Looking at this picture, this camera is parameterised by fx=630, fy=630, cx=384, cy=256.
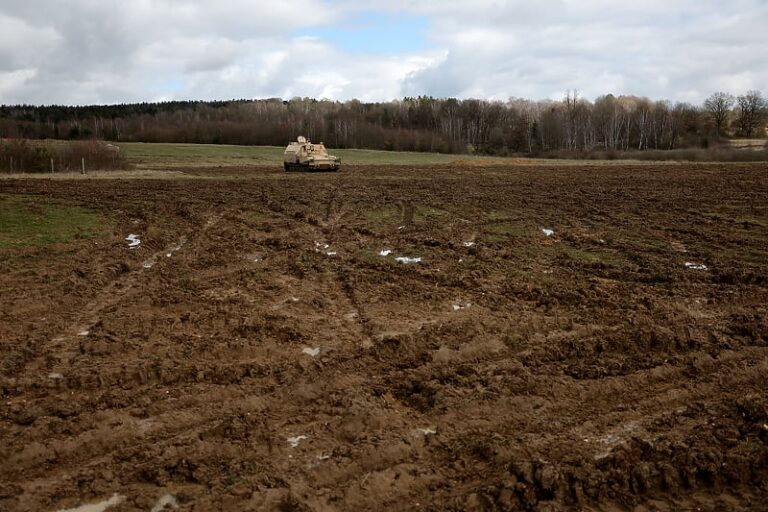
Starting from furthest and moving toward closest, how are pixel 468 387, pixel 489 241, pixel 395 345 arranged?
1. pixel 489 241
2. pixel 395 345
3. pixel 468 387

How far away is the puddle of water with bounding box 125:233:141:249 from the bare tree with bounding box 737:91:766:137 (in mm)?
94584

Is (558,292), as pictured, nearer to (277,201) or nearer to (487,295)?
(487,295)

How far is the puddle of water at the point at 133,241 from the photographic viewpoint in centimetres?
1361

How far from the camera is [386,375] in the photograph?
642cm

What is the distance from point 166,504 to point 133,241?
11.0 m

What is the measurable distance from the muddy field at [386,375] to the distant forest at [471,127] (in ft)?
256

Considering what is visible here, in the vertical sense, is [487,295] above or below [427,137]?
below

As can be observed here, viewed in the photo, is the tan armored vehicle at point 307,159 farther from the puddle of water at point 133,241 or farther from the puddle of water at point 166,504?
the puddle of water at point 166,504

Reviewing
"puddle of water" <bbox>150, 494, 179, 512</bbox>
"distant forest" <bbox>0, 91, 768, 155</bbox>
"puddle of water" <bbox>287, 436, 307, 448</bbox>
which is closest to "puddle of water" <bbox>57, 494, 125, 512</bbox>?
"puddle of water" <bbox>150, 494, 179, 512</bbox>

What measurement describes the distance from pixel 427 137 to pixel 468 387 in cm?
9228

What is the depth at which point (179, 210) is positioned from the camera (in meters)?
19.2

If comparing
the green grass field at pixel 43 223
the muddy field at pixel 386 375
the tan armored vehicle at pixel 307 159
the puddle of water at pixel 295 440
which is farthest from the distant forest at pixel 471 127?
the puddle of water at pixel 295 440

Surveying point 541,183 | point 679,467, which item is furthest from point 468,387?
point 541,183

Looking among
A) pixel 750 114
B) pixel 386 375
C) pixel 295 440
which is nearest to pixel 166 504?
pixel 295 440
